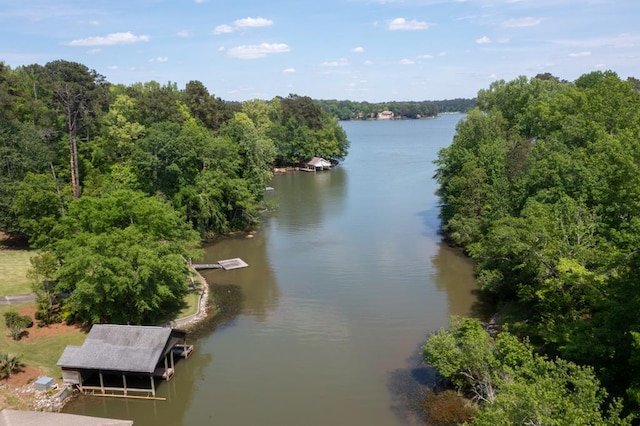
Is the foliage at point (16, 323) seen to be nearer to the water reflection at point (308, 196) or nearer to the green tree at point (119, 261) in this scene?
the green tree at point (119, 261)

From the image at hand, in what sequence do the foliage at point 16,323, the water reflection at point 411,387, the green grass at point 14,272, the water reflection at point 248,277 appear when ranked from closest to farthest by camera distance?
the water reflection at point 411,387
the foliage at point 16,323
the green grass at point 14,272
the water reflection at point 248,277

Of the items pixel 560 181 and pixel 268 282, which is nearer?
pixel 560 181

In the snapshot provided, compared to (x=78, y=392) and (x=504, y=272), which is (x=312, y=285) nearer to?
(x=504, y=272)

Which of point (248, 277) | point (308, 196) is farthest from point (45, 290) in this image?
point (308, 196)

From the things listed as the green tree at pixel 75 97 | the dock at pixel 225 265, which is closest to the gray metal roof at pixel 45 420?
the dock at pixel 225 265

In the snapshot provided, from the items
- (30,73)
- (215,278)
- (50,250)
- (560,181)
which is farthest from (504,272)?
(30,73)

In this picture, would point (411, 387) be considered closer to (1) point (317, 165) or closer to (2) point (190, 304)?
(2) point (190, 304)

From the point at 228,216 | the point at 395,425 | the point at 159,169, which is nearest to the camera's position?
the point at 395,425
